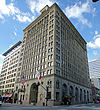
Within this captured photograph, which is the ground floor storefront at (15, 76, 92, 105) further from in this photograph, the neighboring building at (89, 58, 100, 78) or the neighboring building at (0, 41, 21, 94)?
the neighboring building at (89, 58, 100, 78)

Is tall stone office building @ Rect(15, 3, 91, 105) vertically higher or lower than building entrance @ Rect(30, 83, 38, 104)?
higher

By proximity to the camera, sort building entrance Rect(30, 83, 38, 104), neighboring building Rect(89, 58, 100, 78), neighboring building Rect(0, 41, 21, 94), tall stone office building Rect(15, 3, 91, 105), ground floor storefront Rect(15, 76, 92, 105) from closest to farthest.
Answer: ground floor storefront Rect(15, 76, 92, 105), tall stone office building Rect(15, 3, 91, 105), building entrance Rect(30, 83, 38, 104), neighboring building Rect(0, 41, 21, 94), neighboring building Rect(89, 58, 100, 78)

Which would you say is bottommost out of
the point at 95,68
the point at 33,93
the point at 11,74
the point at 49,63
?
the point at 33,93

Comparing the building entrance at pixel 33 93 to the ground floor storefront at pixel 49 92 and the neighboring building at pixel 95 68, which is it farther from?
the neighboring building at pixel 95 68

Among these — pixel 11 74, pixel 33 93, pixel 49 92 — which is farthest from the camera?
pixel 11 74

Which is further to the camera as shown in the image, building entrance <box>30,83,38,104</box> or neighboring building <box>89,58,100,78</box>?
neighboring building <box>89,58,100,78</box>

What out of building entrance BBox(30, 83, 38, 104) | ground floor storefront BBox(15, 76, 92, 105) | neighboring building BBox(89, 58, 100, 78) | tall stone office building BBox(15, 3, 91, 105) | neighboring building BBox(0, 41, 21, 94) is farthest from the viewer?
neighboring building BBox(89, 58, 100, 78)

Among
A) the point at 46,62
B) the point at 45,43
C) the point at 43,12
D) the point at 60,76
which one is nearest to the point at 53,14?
the point at 43,12

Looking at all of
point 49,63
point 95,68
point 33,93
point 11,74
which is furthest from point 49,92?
point 95,68

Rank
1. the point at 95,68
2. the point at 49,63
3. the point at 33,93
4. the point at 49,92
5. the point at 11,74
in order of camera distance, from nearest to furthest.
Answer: the point at 49,92 < the point at 49,63 < the point at 33,93 < the point at 11,74 < the point at 95,68

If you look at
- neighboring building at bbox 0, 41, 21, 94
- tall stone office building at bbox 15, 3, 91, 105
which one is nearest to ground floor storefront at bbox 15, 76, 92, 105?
tall stone office building at bbox 15, 3, 91, 105

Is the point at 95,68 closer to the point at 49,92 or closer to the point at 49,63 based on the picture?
the point at 49,63

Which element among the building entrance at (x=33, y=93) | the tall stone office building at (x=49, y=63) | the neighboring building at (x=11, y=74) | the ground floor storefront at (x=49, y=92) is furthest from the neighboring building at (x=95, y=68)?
the building entrance at (x=33, y=93)

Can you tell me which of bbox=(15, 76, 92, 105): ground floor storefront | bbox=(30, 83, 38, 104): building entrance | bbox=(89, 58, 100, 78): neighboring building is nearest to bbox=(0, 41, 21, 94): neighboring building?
bbox=(15, 76, 92, 105): ground floor storefront
